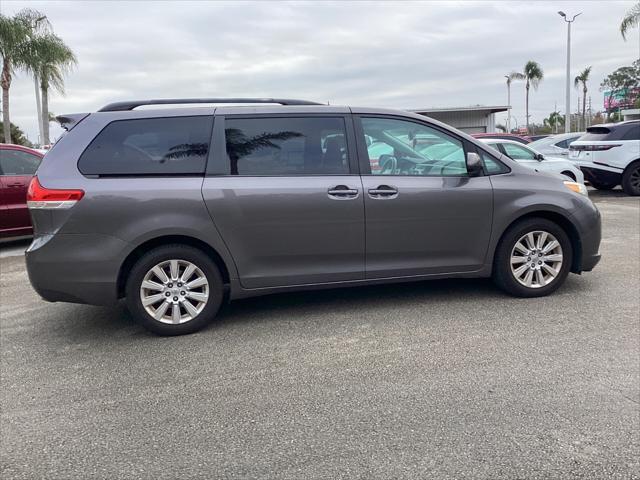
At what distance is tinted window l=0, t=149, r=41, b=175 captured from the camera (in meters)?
8.48

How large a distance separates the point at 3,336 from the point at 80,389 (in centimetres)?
156

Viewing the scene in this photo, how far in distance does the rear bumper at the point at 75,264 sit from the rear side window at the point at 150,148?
0.55 metres

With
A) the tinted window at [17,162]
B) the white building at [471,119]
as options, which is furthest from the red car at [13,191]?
the white building at [471,119]

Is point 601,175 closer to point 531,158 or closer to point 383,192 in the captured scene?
point 531,158

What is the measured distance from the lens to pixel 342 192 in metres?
4.59

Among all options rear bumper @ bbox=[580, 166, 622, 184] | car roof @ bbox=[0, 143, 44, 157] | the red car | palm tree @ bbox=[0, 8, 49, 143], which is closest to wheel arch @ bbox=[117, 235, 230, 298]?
the red car

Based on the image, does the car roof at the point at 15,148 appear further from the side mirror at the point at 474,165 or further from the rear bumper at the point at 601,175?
the rear bumper at the point at 601,175

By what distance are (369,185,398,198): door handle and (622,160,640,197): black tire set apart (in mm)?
10329

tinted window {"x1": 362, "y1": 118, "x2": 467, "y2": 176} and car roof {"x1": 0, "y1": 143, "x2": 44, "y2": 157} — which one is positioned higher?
car roof {"x1": 0, "y1": 143, "x2": 44, "y2": 157}

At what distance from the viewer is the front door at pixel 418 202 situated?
15.5ft

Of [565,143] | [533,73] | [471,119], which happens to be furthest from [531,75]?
[565,143]

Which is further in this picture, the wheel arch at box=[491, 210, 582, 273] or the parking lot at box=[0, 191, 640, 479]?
the wheel arch at box=[491, 210, 582, 273]

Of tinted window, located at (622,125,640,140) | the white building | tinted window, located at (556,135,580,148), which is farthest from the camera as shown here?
the white building

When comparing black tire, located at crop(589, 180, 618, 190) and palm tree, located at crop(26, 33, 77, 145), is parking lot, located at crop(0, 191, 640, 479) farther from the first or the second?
palm tree, located at crop(26, 33, 77, 145)
